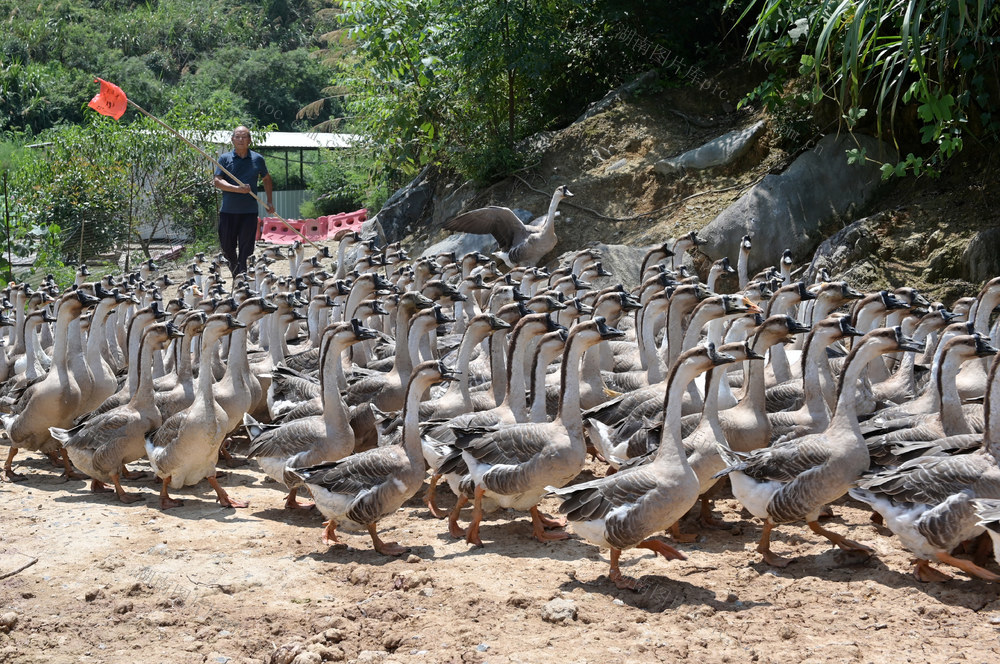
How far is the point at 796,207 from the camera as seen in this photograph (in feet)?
51.1

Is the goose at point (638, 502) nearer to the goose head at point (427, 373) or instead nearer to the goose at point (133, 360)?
the goose head at point (427, 373)

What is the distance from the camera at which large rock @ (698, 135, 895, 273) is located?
1549cm

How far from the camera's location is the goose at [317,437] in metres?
8.04

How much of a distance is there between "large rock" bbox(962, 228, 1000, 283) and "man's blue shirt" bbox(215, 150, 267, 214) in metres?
10.9

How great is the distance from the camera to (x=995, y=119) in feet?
45.5

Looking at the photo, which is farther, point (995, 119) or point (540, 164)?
point (540, 164)

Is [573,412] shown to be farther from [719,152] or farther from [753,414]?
[719,152]

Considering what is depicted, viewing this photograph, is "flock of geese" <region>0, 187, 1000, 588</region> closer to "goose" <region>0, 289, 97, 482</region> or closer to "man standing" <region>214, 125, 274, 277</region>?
"goose" <region>0, 289, 97, 482</region>

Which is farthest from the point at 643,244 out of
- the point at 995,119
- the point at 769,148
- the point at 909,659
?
the point at 909,659

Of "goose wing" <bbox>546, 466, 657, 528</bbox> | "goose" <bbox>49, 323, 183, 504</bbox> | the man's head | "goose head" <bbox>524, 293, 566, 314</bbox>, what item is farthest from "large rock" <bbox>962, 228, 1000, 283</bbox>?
the man's head

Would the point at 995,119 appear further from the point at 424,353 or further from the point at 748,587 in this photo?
the point at 748,587

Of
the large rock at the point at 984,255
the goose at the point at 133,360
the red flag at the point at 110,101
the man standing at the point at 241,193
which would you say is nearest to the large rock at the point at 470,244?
the man standing at the point at 241,193

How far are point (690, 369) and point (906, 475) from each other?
1522mm

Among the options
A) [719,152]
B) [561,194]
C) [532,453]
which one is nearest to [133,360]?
[532,453]
